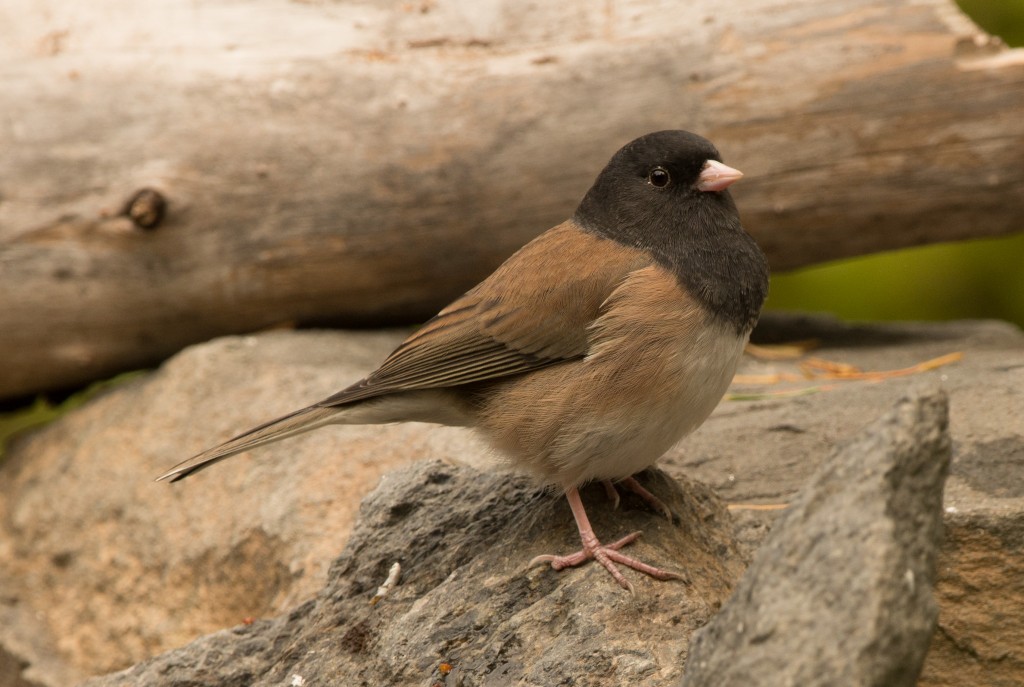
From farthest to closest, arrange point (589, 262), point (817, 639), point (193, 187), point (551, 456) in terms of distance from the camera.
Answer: point (193, 187) → point (589, 262) → point (551, 456) → point (817, 639)

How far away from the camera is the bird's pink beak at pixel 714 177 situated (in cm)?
280

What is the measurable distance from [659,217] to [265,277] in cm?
220

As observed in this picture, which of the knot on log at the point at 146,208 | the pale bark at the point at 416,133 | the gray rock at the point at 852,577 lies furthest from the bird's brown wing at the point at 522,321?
the knot on log at the point at 146,208

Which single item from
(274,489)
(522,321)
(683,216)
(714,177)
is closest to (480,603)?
(522,321)

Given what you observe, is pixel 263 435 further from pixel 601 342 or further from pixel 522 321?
pixel 601 342

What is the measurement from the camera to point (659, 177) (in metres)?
2.87

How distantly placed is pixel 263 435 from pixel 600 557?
87cm

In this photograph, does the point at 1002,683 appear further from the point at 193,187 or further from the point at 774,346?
the point at 193,187

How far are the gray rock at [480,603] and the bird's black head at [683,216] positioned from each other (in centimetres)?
51

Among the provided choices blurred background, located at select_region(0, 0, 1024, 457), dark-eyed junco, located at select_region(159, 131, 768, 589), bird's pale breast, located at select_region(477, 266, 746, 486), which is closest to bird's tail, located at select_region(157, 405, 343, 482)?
dark-eyed junco, located at select_region(159, 131, 768, 589)

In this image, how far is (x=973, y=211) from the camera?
4.47 metres

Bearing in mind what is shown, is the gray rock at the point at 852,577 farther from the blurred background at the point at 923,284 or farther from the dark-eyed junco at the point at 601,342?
the blurred background at the point at 923,284

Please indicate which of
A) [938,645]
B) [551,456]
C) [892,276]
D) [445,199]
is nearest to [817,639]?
[551,456]

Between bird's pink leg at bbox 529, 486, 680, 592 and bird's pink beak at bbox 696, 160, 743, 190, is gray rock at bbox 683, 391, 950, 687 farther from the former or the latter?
bird's pink beak at bbox 696, 160, 743, 190
